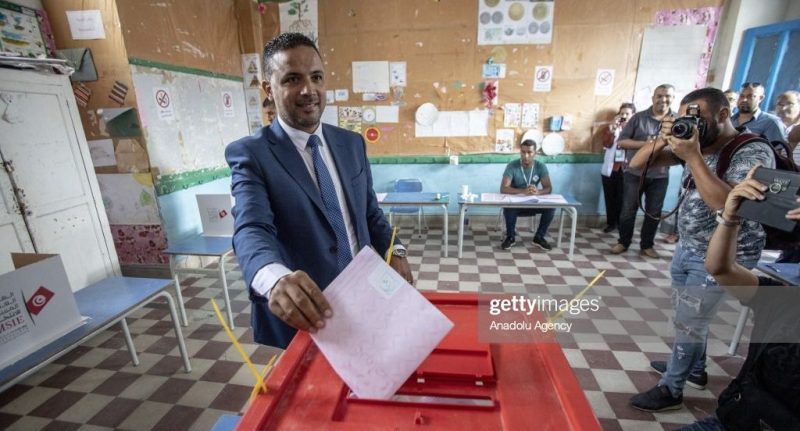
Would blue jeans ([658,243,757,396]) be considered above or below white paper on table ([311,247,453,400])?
below

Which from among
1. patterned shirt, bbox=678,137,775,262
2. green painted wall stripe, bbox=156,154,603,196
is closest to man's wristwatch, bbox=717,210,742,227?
patterned shirt, bbox=678,137,775,262

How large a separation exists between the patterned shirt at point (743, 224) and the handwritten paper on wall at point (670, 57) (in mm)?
3441

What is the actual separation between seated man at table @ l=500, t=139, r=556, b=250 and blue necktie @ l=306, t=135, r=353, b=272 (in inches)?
128

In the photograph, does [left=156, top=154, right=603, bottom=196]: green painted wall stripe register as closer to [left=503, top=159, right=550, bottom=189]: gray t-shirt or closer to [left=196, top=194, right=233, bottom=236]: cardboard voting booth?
[left=503, top=159, right=550, bottom=189]: gray t-shirt

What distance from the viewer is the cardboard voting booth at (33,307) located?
1.32 metres

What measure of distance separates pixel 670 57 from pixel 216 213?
534 centimetres

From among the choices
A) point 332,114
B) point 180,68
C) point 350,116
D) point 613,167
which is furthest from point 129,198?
point 613,167

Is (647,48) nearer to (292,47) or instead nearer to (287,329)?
(292,47)

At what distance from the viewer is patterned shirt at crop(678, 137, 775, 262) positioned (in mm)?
1349

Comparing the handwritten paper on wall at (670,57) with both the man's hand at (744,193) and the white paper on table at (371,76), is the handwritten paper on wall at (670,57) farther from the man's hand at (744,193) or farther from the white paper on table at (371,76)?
the man's hand at (744,193)

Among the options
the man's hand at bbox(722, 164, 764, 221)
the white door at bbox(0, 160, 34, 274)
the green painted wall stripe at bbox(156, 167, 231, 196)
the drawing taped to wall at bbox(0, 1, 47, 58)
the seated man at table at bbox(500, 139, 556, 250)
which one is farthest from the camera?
the seated man at table at bbox(500, 139, 556, 250)

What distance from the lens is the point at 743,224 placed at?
1.45m

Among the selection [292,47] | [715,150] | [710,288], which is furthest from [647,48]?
[292,47]

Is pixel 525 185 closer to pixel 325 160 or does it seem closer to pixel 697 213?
pixel 697 213
